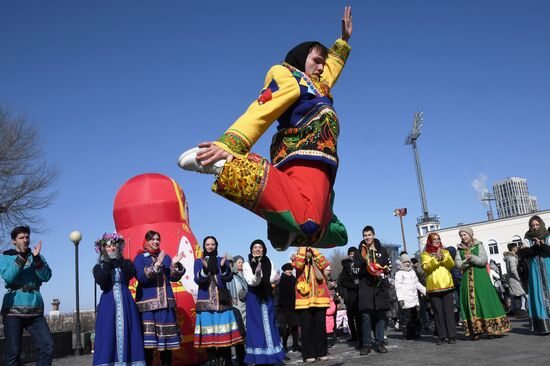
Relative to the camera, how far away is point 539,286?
8.52m

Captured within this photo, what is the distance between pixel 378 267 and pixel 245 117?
637 centimetres

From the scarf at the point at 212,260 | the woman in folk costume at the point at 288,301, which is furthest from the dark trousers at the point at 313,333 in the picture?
the woman in folk costume at the point at 288,301

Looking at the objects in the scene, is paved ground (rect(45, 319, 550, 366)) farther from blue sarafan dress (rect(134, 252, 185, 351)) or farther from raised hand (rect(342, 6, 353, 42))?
raised hand (rect(342, 6, 353, 42))

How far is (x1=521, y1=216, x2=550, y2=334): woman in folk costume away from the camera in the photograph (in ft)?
27.4

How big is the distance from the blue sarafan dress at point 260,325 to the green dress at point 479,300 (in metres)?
3.57

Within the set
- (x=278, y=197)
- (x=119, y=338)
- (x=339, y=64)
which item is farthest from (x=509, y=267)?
(x=278, y=197)

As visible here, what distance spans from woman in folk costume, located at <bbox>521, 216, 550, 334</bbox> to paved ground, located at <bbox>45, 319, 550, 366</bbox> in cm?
30

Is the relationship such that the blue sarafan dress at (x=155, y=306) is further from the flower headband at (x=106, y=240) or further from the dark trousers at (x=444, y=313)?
the dark trousers at (x=444, y=313)

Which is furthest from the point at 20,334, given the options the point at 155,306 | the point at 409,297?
the point at 409,297

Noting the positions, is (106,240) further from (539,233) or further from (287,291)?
(539,233)

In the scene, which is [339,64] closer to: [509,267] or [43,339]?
[43,339]

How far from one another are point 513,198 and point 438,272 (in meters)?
198

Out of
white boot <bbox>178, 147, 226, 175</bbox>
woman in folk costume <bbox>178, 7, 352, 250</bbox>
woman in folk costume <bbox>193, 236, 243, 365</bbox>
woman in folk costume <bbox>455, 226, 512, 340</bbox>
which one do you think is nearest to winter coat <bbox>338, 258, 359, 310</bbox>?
woman in folk costume <bbox>455, 226, 512, 340</bbox>

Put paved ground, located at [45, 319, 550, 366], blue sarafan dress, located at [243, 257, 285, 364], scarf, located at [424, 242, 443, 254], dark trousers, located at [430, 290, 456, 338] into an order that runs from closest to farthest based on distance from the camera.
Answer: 1. paved ground, located at [45, 319, 550, 366]
2. blue sarafan dress, located at [243, 257, 285, 364]
3. dark trousers, located at [430, 290, 456, 338]
4. scarf, located at [424, 242, 443, 254]
